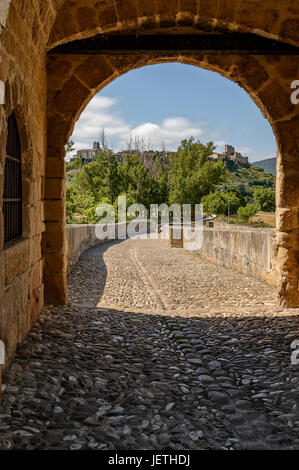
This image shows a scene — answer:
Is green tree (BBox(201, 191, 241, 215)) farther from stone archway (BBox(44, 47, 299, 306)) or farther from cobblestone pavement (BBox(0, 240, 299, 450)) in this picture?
cobblestone pavement (BBox(0, 240, 299, 450))

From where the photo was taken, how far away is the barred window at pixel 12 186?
2.94 metres

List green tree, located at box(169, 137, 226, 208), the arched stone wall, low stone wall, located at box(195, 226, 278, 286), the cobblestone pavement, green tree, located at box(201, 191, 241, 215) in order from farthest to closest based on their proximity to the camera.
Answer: green tree, located at box(169, 137, 226, 208) → green tree, located at box(201, 191, 241, 215) → low stone wall, located at box(195, 226, 278, 286) → the arched stone wall → the cobblestone pavement

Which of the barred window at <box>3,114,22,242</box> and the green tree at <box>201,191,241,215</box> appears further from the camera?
the green tree at <box>201,191,241,215</box>

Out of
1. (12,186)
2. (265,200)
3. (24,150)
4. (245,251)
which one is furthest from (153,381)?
(265,200)

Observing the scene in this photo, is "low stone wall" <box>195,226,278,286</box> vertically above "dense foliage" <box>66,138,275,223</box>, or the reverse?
"dense foliage" <box>66,138,275,223</box>

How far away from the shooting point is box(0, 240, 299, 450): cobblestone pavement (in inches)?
76.0

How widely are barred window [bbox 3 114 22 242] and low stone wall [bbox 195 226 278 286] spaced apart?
312 cm

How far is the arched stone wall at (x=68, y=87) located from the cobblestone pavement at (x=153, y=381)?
38 cm

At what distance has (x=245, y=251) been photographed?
7699 mm

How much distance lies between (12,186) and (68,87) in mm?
1795

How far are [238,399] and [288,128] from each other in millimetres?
3246

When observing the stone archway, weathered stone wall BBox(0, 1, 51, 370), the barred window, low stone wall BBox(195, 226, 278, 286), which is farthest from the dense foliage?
the barred window

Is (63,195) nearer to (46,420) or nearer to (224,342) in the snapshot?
(224,342)

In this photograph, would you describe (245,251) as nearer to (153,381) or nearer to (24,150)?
(24,150)
